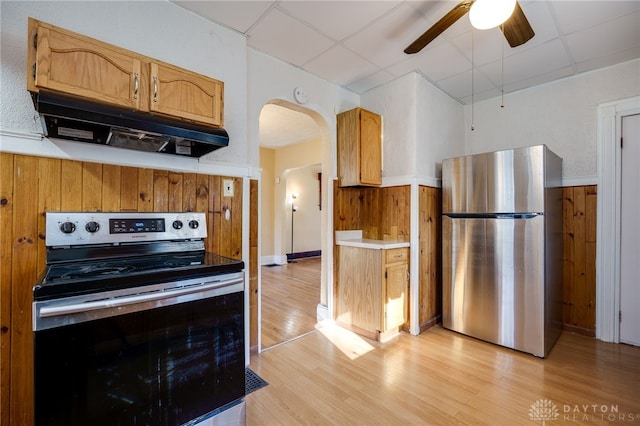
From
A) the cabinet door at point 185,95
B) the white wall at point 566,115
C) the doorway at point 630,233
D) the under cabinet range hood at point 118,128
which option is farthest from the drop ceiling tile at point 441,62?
the under cabinet range hood at point 118,128

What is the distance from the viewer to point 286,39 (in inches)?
88.5

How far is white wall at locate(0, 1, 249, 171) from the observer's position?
1.36m

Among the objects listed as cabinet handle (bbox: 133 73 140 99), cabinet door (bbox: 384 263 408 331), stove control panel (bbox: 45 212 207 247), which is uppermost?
cabinet handle (bbox: 133 73 140 99)

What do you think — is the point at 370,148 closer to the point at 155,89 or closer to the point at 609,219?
the point at 155,89

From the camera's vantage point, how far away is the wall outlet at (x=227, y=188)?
6.82ft

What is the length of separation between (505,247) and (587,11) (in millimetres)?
1755

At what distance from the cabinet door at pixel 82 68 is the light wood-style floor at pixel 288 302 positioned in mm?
2136

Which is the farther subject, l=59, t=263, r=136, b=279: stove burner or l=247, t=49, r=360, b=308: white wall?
l=247, t=49, r=360, b=308: white wall

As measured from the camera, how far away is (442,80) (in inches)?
116

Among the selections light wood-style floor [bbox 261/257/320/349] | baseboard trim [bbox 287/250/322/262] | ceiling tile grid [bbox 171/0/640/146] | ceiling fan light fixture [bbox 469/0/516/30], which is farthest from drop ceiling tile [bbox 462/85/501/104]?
baseboard trim [bbox 287/250/322/262]

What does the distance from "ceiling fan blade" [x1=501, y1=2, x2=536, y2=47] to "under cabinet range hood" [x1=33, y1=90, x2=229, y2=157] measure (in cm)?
174

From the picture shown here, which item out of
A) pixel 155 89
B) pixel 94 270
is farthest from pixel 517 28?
pixel 94 270

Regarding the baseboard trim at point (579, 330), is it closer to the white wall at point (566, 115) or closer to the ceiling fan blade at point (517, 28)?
the white wall at point (566, 115)

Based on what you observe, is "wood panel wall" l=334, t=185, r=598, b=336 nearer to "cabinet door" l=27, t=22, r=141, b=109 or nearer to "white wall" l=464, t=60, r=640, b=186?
"white wall" l=464, t=60, r=640, b=186
